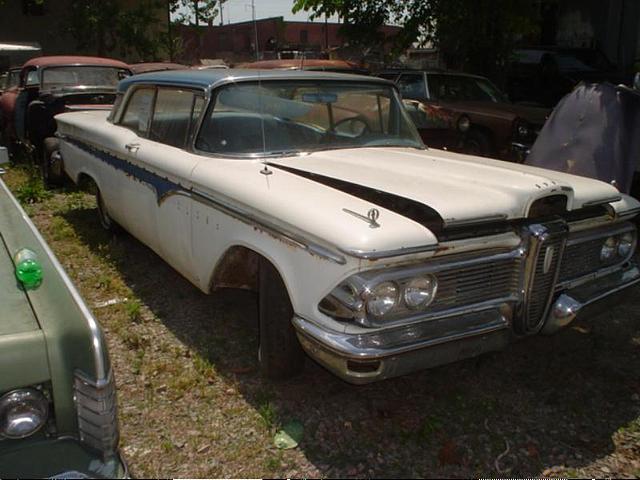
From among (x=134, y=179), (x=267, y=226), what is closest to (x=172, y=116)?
(x=134, y=179)

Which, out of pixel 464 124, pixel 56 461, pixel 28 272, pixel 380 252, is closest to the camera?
pixel 56 461

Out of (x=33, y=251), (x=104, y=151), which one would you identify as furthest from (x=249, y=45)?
(x=33, y=251)

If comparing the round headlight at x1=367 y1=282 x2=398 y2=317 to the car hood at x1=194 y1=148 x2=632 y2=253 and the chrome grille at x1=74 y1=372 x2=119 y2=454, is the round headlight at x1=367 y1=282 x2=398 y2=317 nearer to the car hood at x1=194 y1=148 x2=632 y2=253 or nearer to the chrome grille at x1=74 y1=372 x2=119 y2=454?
the car hood at x1=194 y1=148 x2=632 y2=253

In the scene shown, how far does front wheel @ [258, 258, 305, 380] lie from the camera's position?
291 centimetres

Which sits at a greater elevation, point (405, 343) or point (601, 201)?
point (601, 201)

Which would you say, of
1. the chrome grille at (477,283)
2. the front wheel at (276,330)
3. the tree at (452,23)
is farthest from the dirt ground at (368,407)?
the tree at (452,23)

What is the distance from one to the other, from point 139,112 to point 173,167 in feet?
4.00

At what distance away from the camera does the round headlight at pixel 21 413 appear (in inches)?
66.9

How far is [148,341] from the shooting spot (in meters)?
3.59

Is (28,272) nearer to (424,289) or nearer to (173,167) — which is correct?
(424,289)

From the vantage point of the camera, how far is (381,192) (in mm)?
2850

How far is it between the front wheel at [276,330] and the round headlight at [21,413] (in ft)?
4.31

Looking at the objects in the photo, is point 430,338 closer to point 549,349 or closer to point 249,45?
point 549,349

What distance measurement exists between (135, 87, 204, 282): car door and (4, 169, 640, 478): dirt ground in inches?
18.7
